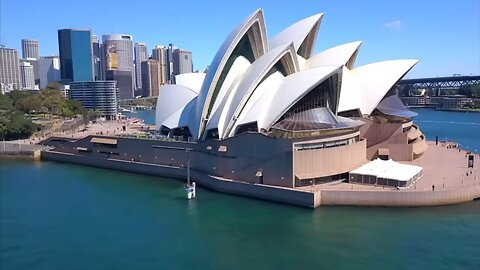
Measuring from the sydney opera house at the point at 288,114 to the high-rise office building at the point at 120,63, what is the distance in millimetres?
106919

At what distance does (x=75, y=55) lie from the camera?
112438 mm

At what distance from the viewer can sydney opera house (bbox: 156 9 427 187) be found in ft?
69.9

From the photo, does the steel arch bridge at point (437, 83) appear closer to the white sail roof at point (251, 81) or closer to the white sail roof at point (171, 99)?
the white sail roof at point (171, 99)

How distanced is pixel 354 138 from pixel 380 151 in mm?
3754

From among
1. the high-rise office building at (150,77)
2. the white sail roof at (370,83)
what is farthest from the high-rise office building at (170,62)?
the white sail roof at (370,83)

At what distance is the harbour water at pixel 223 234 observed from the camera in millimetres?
13445

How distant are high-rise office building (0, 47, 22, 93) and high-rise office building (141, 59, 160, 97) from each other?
3917 centimetres

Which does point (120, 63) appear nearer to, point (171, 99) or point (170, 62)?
point (170, 62)

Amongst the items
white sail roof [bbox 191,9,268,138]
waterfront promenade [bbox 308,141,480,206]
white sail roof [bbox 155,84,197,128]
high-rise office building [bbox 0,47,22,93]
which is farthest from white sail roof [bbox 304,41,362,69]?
high-rise office building [bbox 0,47,22,93]

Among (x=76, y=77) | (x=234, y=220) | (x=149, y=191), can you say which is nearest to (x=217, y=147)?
(x=149, y=191)

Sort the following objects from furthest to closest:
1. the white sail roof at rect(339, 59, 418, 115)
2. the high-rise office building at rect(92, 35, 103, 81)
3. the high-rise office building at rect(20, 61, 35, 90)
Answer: the high-rise office building at rect(92, 35, 103, 81) → the high-rise office building at rect(20, 61, 35, 90) → the white sail roof at rect(339, 59, 418, 115)

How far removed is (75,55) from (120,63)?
27.4 metres

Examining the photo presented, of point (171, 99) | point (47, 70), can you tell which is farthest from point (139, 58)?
point (171, 99)

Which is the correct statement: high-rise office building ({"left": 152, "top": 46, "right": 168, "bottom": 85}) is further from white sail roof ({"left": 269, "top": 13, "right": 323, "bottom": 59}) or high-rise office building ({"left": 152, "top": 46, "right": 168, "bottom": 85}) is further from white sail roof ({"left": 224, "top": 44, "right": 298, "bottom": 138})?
white sail roof ({"left": 224, "top": 44, "right": 298, "bottom": 138})
